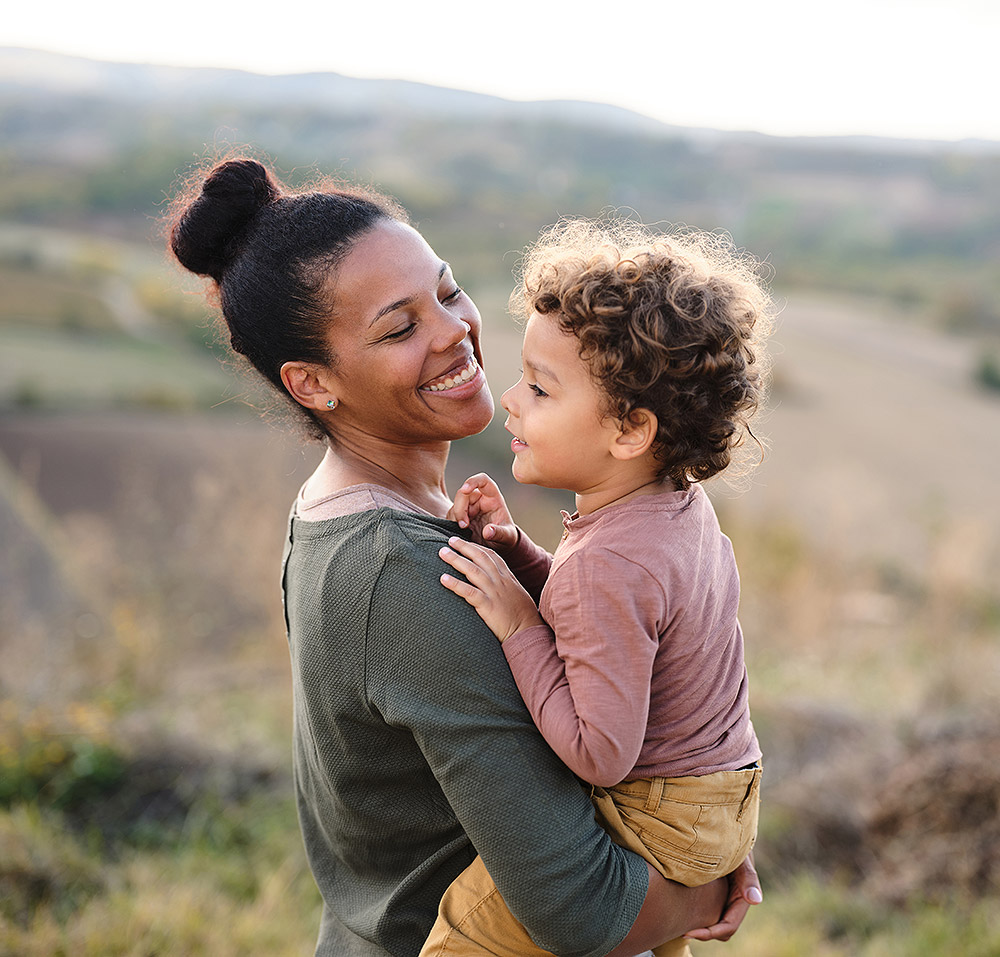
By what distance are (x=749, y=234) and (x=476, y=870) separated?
1223 inches

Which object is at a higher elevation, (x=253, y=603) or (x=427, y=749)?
(x=427, y=749)

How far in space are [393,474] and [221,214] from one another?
1.84ft

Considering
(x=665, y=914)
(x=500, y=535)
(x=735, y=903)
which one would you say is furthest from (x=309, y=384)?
(x=735, y=903)

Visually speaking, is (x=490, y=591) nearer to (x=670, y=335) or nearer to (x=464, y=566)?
(x=464, y=566)

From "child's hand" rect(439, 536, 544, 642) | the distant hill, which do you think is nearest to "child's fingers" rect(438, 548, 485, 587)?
"child's hand" rect(439, 536, 544, 642)

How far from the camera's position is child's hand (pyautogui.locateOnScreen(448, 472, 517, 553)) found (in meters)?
1.61

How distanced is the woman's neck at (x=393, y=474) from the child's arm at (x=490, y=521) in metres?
0.10

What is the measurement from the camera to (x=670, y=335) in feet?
4.50

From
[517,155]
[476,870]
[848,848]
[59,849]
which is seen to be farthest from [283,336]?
[517,155]

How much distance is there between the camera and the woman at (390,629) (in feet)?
4.10

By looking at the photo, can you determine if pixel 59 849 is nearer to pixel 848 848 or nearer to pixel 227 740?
pixel 227 740

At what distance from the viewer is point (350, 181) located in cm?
192

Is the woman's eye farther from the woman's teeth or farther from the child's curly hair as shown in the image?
the child's curly hair

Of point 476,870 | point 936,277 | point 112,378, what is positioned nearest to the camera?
point 476,870
